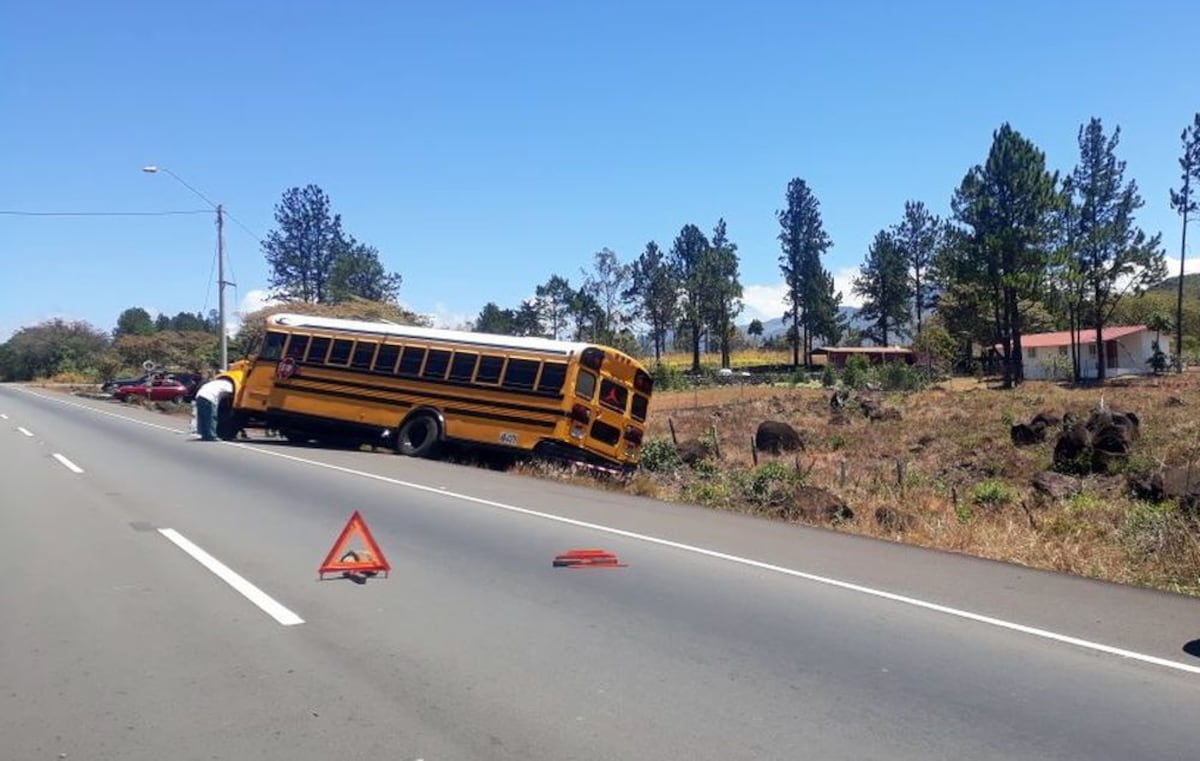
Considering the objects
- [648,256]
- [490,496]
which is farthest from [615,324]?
[490,496]

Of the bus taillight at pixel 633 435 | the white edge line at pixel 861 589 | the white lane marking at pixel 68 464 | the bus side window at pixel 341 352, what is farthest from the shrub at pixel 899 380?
the white edge line at pixel 861 589

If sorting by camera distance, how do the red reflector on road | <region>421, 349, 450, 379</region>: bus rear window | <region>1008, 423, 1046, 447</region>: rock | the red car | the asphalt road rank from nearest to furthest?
the asphalt road, the red reflector on road, <region>421, 349, 450, 379</region>: bus rear window, <region>1008, 423, 1046, 447</region>: rock, the red car

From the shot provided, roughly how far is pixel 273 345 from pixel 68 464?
5.51 m

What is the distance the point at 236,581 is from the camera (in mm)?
9258

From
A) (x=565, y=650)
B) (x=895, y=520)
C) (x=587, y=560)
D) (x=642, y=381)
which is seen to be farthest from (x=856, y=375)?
(x=565, y=650)

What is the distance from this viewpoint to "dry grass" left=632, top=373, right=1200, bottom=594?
1133 centimetres

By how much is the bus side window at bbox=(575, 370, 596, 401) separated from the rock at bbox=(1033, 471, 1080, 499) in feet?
29.9

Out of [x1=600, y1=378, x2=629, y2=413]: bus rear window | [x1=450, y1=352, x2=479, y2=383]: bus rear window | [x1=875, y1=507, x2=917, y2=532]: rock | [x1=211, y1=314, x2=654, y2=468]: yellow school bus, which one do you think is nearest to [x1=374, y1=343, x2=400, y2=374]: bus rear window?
[x1=211, y1=314, x2=654, y2=468]: yellow school bus

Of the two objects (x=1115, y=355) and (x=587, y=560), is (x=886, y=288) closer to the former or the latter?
(x=1115, y=355)

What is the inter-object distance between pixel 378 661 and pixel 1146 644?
5.20 m

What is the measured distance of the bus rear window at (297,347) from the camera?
24.7m

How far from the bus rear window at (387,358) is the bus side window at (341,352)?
791 millimetres

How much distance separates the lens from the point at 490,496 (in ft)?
52.4

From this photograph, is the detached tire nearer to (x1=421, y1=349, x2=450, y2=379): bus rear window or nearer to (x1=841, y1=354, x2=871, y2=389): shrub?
(x1=421, y1=349, x2=450, y2=379): bus rear window
